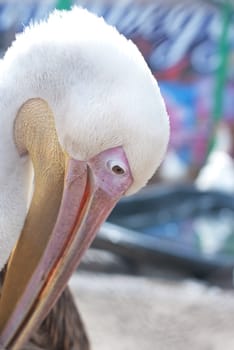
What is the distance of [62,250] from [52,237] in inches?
1.5

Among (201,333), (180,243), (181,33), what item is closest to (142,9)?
(181,33)

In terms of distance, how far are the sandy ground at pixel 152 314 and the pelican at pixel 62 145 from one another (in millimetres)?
1351

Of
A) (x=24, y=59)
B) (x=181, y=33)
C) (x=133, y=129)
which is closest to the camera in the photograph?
(x=133, y=129)

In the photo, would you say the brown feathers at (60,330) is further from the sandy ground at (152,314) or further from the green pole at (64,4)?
A: the green pole at (64,4)

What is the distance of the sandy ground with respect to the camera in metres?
3.46

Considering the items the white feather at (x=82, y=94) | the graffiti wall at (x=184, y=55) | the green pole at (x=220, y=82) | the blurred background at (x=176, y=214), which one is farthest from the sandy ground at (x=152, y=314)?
the white feather at (x=82, y=94)

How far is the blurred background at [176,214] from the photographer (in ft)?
11.8

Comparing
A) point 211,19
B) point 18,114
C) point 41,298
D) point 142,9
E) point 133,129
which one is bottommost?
point 41,298

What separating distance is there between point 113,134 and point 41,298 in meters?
0.48

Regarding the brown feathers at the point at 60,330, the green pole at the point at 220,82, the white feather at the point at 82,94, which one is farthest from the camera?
the green pole at the point at 220,82

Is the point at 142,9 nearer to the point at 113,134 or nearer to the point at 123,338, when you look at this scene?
the point at 123,338

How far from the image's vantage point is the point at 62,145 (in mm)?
1916

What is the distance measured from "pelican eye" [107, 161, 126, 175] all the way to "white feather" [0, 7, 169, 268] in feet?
0.10

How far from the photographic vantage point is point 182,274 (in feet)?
14.1
